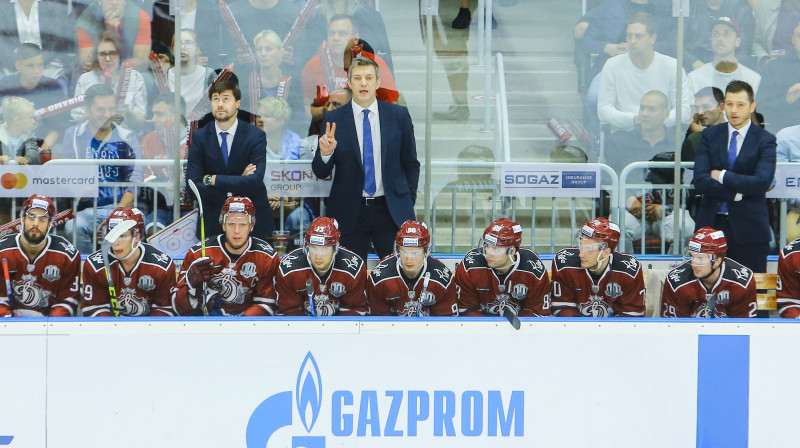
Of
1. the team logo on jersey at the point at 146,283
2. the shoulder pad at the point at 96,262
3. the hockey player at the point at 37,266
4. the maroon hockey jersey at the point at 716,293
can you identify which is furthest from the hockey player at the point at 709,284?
the hockey player at the point at 37,266

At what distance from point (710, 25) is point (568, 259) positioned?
2224 millimetres

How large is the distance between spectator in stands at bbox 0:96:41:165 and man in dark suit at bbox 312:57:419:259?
2042mm

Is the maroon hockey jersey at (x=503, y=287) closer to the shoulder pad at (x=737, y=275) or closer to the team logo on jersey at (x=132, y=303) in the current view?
the shoulder pad at (x=737, y=275)

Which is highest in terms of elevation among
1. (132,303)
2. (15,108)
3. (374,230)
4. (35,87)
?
(35,87)

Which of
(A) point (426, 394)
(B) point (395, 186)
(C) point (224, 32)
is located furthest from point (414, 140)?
(A) point (426, 394)

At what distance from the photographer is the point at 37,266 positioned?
6.48 m

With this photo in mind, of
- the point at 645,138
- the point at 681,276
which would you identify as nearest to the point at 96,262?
the point at 681,276

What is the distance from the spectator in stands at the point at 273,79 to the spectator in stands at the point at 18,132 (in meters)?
1.50

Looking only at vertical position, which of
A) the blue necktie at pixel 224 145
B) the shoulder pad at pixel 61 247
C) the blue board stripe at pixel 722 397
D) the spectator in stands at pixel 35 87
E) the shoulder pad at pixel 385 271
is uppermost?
the spectator in stands at pixel 35 87

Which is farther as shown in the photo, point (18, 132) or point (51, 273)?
point (18, 132)

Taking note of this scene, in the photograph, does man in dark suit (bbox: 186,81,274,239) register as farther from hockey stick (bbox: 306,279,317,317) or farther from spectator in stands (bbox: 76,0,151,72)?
hockey stick (bbox: 306,279,317,317)

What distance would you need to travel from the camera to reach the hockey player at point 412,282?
6.14 metres

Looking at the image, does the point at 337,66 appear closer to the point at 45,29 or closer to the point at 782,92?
the point at 45,29

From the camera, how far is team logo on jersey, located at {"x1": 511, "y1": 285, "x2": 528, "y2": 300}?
21.0 ft
